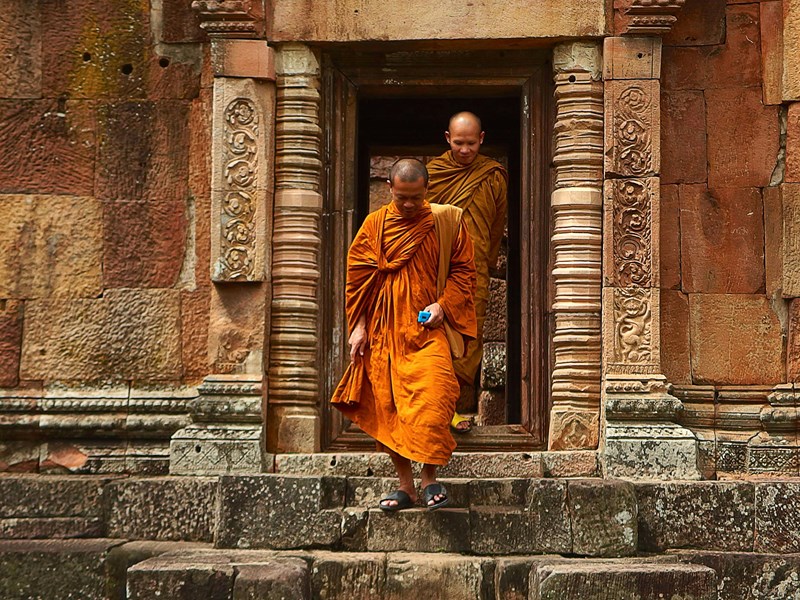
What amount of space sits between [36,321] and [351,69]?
105 inches

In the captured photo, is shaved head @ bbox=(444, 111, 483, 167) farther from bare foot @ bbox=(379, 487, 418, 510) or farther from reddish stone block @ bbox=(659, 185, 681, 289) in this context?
bare foot @ bbox=(379, 487, 418, 510)

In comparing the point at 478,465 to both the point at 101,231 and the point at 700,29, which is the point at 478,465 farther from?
the point at 700,29

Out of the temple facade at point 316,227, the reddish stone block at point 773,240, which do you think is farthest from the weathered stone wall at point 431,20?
the reddish stone block at point 773,240

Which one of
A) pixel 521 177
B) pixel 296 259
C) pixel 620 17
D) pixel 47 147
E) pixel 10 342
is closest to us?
pixel 620 17

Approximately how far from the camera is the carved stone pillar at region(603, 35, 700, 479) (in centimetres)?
730

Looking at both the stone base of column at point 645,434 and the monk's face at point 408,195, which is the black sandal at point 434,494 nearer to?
the stone base of column at point 645,434

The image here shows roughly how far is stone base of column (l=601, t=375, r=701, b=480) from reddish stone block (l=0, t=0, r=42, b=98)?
13.8 feet

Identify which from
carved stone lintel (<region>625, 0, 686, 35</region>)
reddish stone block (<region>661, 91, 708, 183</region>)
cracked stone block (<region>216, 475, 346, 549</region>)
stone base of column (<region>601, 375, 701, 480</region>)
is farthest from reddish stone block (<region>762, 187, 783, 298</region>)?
cracked stone block (<region>216, 475, 346, 549</region>)

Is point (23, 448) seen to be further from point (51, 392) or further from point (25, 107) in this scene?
point (25, 107)

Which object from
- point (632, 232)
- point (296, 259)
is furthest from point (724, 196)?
point (296, 259)

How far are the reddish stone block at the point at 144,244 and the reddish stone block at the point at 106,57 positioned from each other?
0.76 metres

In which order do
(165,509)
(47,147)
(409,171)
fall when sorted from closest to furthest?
(409,171), (165,509), (47,147)

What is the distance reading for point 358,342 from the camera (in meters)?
6.89

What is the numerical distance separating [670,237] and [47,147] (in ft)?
13.3
